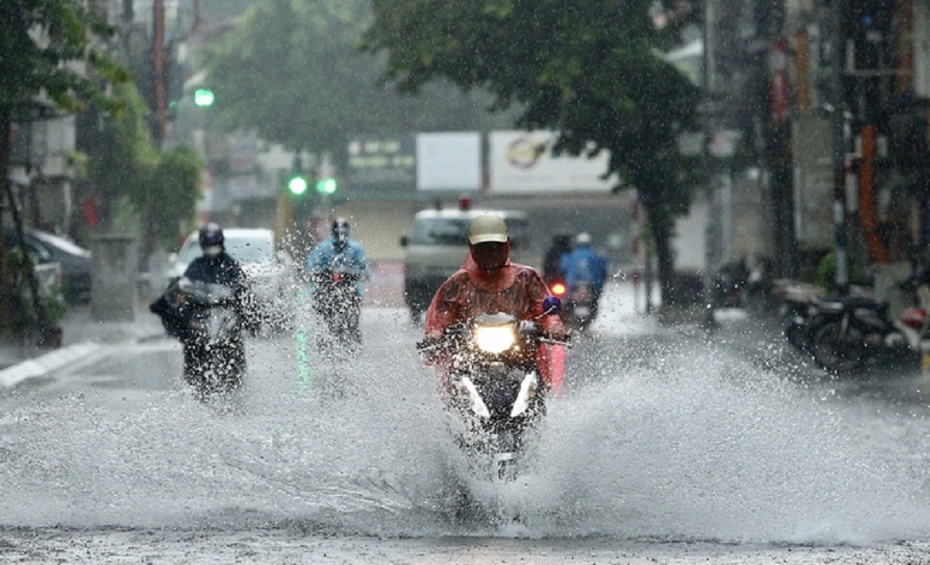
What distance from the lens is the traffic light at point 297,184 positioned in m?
32.7

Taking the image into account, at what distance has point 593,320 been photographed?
28.0 m

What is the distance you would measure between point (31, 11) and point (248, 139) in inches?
1986

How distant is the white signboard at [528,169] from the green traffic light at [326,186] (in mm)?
37012

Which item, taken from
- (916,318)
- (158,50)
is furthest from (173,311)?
(158,50)

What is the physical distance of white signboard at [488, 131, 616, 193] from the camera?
233 feet

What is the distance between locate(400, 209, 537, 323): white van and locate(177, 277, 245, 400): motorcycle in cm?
1453

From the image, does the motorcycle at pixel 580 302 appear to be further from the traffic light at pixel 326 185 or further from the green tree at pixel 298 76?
the green tree at pixel 298 76

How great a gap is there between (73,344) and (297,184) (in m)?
10.4

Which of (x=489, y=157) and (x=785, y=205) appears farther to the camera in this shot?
(x=489, y=157)

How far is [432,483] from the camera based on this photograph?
874 cm

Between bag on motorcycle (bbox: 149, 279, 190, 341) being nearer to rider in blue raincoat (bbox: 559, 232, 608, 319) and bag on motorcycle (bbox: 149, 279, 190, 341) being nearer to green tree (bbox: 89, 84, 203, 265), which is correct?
rider in blue raincoat (bbox: 559, 232, 608, 319)

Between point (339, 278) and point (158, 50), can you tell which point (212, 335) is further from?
point (158, 50)

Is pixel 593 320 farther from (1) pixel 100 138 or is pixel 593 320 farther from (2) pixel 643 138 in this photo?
(1) pixel 100 138

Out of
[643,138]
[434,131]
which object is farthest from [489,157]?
[643,138]
